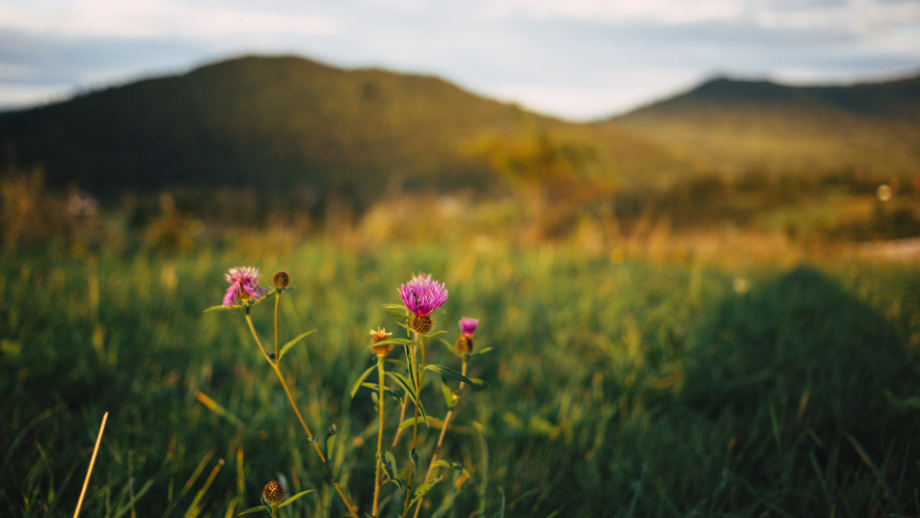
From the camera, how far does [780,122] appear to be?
59500 mm

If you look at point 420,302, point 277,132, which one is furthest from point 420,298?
point 277,132

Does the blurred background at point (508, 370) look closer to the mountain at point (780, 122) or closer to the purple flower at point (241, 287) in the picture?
the purple flower at point (241, 287)

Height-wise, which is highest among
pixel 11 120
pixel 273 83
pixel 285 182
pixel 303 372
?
pixel 273 83

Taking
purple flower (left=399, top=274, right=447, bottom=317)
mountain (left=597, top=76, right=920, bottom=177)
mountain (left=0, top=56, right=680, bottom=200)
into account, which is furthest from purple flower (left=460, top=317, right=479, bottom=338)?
mountain (left=597, top=76, right=920, bottom=177)

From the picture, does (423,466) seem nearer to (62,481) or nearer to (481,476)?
(481,476)

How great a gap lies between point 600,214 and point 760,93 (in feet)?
309

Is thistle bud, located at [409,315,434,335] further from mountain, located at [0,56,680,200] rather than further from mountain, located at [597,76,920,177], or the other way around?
mountain, located at [597,76,920,177]

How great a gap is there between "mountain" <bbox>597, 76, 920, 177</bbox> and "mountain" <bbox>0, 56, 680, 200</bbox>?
9.96m

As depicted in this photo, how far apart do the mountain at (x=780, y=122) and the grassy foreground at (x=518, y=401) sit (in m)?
28.5

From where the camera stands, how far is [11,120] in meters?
25.0

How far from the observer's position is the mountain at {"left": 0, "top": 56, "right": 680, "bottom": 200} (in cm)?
2969

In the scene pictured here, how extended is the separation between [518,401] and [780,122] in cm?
7867

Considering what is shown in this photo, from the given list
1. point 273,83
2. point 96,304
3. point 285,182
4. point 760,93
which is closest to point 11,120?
point 285,182

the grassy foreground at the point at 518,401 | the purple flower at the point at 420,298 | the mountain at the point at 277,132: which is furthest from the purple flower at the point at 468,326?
the mountain at the point at 277,132
